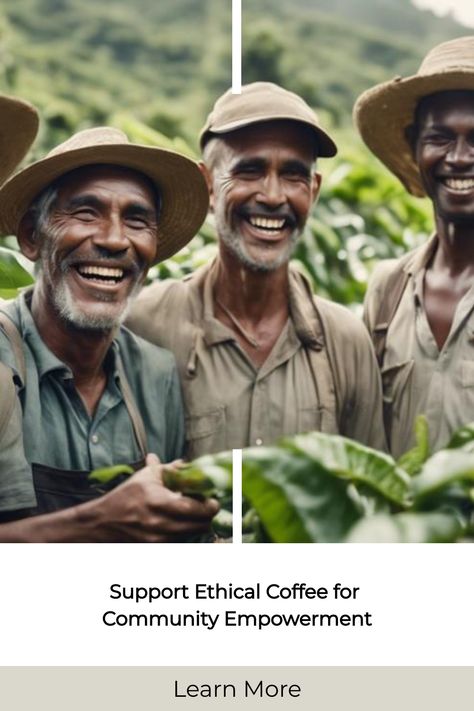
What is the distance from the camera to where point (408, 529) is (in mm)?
2689

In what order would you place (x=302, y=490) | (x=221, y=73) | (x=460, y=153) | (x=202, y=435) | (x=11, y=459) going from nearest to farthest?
(x=302, y=490) → (x=11, y=459) → (x=202, y=435) → (x=460, y=153) → (x=221, y=73)

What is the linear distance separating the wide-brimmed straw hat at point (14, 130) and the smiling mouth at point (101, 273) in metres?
0.45

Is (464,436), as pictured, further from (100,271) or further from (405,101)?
(405,101)

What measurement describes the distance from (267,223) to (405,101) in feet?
2.03

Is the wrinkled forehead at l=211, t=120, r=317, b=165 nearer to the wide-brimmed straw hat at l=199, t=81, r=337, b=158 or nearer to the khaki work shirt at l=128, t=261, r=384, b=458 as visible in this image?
the wide-brimmed straw hat at l=199, t=81, r=337, b=158

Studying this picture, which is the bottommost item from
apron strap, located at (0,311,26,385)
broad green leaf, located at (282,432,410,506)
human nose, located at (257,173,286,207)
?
broad green leaf, located at (282,432,410,506)

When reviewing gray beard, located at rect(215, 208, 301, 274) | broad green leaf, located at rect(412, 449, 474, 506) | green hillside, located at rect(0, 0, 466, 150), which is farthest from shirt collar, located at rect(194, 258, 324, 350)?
green hillside, located at rect(0, 0, 466, 150)

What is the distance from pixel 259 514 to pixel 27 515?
91 centimetres

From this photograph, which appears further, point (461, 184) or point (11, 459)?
point (461, 184)

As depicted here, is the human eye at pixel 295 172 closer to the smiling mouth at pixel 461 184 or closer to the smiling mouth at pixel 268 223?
the smiling mouth at pixel 268 223

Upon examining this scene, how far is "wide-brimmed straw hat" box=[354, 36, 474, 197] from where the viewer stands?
4.23m

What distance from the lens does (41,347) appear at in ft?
12.7

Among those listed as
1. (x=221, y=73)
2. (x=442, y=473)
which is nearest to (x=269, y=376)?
(x=442, y=473)
